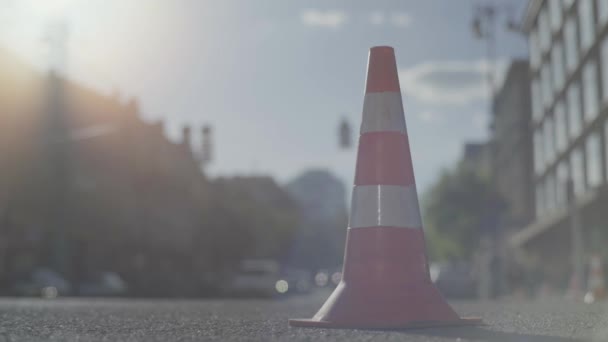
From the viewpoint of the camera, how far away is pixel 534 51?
52.8 m

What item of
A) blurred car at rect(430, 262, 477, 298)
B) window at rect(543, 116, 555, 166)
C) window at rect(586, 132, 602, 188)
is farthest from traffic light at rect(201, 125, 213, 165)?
window at rect(543, 116, 555, 166)

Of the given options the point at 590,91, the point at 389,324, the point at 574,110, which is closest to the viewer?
the point at 389,324

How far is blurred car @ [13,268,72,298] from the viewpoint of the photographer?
35469mm

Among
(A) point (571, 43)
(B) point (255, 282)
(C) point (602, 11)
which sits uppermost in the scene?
(A) point (571, 43)

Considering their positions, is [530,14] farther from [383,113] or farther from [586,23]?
[383,113]

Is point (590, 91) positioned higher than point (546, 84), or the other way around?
point (546, 84)

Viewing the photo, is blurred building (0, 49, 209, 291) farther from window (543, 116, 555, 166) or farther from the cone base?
the cone base

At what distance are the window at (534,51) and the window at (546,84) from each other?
1.28 meters

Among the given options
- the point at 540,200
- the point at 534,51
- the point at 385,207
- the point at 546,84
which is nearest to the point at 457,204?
the point at 540,200

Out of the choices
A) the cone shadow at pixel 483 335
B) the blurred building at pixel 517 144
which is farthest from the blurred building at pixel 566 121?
the cone shadow at pixel 483 335

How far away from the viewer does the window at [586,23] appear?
3597cm

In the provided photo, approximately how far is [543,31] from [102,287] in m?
26.2

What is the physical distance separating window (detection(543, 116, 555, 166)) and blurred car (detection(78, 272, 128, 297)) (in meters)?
22.1

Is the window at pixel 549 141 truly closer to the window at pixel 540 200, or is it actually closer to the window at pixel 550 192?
the window at pixel 550 192
